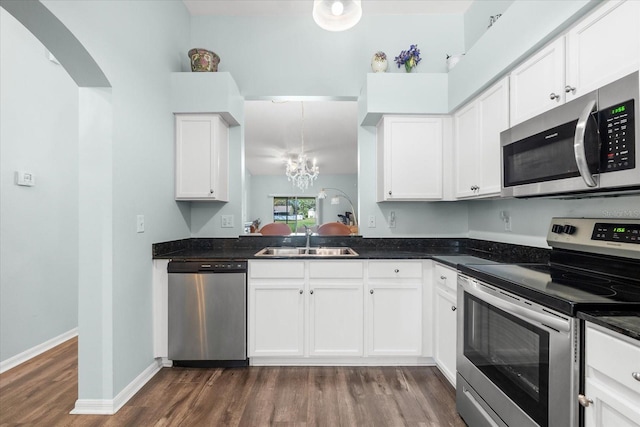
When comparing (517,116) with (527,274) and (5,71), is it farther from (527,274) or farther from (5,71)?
(5,71)

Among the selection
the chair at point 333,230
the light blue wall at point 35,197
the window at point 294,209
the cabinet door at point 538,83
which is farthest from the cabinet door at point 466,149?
the window at point 294,209

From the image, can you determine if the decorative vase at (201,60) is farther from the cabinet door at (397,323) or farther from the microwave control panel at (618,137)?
the microwave control panel at (618,137)

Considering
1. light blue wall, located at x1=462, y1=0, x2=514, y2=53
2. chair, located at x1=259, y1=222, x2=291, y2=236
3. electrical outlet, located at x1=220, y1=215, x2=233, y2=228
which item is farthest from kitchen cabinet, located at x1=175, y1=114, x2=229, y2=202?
light blue wall, located at x1=462, y1=0, x2=514, y2=53

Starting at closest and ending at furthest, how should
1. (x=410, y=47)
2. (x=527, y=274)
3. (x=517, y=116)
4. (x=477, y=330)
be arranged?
(x=527, y=274)
(x=477, y=330)
(x=517, y=116)
(x=410, y=47)

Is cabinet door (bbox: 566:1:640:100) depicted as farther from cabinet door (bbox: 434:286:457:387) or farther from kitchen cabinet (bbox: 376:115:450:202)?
cabinet door (bbox: 434:286:457:387)

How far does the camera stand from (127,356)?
2.08 meters

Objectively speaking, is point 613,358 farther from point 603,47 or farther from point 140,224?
point 140,224

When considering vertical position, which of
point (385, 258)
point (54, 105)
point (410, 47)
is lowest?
point (385, 258)

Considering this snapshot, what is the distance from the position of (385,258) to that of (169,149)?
1935mm

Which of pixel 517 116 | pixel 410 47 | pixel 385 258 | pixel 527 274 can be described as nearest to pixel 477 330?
pixel 527 274

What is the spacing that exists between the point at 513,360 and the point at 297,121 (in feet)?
16.6

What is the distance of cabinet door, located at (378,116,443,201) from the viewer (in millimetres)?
2674

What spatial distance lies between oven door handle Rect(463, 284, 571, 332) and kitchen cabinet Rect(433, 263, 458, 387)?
0.38m

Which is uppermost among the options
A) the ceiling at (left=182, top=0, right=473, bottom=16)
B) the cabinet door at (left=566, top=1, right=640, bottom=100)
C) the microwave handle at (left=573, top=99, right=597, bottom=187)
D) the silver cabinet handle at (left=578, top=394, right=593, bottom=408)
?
the ceiling at (left=182, top=0, right=473, bottom=16)
